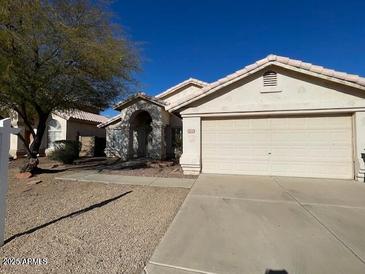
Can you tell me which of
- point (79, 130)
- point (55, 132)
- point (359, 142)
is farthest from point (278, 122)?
point (55, 132)

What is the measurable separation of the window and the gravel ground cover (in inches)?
450

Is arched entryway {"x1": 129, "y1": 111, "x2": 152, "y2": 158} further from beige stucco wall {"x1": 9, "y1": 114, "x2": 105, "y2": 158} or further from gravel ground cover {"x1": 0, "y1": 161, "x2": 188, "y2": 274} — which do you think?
gravel ground cover {"x1": 0, "y1": 161, "x2": 188, "y2": 274}

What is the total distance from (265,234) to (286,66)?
6893mm

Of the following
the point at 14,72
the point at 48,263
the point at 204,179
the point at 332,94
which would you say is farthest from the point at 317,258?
the point at 14,72

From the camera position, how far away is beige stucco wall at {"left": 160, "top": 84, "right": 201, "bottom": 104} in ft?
58.8

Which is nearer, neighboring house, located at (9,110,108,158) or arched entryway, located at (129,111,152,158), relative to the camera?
arched entryway, located at (129,111,152,158)

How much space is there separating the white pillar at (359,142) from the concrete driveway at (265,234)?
1.79 metres

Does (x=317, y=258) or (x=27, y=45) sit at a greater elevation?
(x=27, y=45)

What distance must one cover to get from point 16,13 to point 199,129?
7595 mm

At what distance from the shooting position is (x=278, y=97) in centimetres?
847

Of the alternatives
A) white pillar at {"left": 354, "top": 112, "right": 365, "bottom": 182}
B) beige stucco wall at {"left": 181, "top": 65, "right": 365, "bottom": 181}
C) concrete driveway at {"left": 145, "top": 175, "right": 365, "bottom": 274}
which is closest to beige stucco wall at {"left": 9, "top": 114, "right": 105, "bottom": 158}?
beige stucco wall at {"left": 181, "top": 65, "right": 365, "bottom": 181}

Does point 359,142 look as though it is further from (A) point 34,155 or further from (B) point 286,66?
(A) point 34,155

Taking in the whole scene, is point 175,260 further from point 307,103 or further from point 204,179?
point 307,103

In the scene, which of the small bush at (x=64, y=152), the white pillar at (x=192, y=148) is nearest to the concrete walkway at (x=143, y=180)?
the white pillar at (x=192, y=148)
